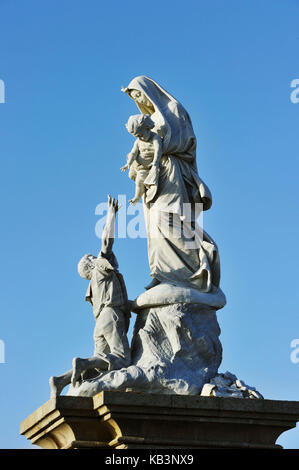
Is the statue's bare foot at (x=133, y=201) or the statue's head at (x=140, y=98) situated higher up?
the statue's head at (x=140, y=98)

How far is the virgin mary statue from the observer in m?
14.5

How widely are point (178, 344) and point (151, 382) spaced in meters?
0.71

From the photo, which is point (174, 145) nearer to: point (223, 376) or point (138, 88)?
point (138, 88)

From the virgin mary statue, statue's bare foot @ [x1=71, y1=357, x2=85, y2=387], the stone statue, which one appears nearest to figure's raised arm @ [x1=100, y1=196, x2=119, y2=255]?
the stone statue

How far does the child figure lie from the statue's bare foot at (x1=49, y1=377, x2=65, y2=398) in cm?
295

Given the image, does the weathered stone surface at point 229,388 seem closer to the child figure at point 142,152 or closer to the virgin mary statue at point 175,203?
A: the virgin mary statue at point 175,203

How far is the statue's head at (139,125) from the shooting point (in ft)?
48.4

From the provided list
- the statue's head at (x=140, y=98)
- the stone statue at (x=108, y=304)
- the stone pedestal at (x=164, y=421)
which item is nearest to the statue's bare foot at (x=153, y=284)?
the stone statue at (x=108, y=304)

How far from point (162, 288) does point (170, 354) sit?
95 centimetres

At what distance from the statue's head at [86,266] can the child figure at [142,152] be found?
1.06 meters

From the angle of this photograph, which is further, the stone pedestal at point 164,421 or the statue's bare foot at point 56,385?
the statue's bare foot at point 56,385

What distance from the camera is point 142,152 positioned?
1498 centimetres

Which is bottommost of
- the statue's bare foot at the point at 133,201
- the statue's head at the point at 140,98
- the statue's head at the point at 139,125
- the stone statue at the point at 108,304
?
the stone statue at the point at 108,304

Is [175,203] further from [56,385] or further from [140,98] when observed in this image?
[56,385]
